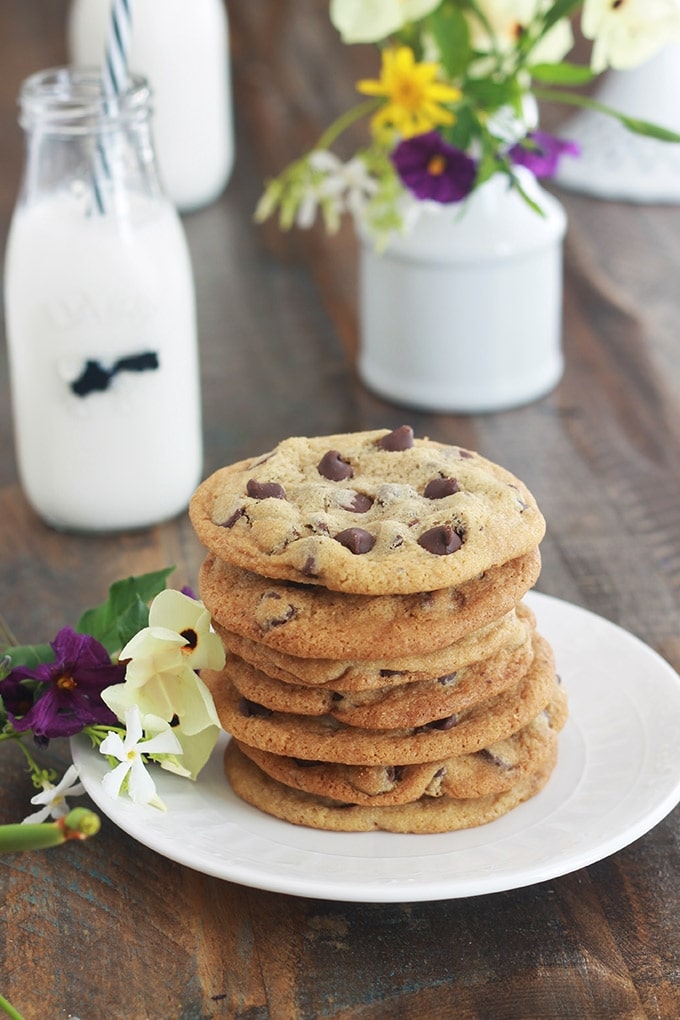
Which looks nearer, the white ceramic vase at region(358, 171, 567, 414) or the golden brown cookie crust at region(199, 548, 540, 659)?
the golden brown cookie crust at region(199, 548, 540, 659)

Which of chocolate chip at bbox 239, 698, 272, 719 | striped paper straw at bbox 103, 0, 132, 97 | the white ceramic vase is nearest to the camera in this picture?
chocolate chip at bbox 239, 698, 272, 719

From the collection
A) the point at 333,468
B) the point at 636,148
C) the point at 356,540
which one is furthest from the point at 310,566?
the point at 636,148

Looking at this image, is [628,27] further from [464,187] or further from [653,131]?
[464,187]

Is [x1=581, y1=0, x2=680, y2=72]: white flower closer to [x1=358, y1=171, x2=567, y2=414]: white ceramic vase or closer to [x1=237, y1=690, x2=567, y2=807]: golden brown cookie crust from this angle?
[x1=358, y1=171, x2=567, y2=414]: white ceramic vase

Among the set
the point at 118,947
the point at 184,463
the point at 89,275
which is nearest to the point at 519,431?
the point at 184,463

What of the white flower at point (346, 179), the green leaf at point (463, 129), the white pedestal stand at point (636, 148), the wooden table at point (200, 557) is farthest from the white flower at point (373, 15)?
the white pedestal stand at point (636, 148)

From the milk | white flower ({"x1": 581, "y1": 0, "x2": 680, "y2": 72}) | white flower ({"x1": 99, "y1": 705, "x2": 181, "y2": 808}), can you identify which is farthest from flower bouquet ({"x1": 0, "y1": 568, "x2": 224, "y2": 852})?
white flower ({"x1": 581, "y1": 0, "x2": 680, "y2": 72})
